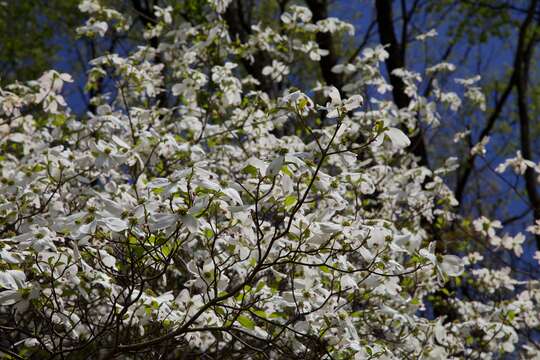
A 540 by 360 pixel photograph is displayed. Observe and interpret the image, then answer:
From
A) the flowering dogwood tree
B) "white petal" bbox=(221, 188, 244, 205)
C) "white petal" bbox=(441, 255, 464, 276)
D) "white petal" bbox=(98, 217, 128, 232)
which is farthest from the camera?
"white petal" bbox=(441, 255, 464, 276)

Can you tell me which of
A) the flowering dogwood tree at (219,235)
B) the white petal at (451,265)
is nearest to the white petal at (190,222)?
the flowering dogwood tree at (219,235)

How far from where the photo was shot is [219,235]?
102 inches

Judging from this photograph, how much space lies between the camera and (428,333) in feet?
11.9

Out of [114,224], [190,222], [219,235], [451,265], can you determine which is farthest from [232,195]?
[451,265]

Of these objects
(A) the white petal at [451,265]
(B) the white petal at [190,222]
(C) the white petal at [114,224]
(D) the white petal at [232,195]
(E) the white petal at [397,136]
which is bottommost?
(A) the white petal at [451,265]

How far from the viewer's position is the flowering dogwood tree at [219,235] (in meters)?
2.28

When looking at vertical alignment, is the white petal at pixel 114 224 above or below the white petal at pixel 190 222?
below

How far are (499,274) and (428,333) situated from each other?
1.75 metres

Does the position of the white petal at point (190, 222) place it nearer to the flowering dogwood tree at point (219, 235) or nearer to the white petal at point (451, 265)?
the flowering dogwood tree at point (219, 235)

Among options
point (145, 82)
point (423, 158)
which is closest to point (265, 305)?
point (145, 82)

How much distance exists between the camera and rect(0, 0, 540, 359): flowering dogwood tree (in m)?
2.28

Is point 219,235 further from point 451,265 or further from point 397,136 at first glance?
point 451,265

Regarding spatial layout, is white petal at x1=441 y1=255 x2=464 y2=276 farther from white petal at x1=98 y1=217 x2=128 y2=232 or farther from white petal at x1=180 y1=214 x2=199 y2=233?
white petal at x1=98 y1=217 x2=128 y2=232

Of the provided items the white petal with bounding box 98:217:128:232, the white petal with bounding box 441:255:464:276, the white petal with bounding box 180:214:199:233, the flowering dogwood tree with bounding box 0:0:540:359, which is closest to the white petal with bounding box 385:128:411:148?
the flowering dogwood tree with bounding box 0:0:540:359
